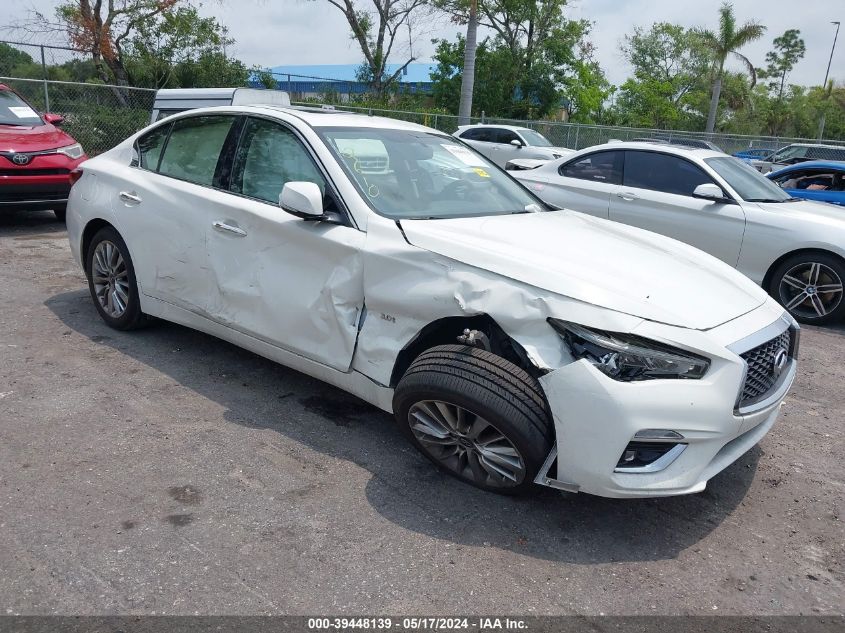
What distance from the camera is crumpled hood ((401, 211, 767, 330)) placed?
284 centimetres

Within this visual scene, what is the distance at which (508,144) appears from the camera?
54.5ft

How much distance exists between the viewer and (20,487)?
305 centimetres

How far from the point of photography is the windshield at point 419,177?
12.0ft

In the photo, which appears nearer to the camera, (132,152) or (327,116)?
(327,116)

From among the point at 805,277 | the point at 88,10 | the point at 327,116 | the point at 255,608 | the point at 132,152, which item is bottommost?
the point at 255,608

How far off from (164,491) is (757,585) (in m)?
2.49

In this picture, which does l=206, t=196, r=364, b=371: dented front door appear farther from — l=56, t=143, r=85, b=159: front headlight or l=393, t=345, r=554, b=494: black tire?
l=56, t=143, r=85, b=159: front headlight

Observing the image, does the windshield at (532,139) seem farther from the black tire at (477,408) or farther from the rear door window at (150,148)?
the black tire at (477,408)

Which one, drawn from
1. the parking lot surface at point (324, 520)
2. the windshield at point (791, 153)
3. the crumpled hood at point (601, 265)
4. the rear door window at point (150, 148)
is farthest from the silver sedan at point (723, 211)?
the windshield at point (791, 153)

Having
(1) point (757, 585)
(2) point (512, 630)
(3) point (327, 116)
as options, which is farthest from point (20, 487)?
(1) point (757, 585)

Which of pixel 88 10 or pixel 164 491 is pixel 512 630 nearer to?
pixel 164 491

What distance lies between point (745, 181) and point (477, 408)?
217 inches

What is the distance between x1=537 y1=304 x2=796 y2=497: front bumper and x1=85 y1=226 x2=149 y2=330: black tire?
124 inches

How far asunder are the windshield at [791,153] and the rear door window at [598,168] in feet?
42.4
